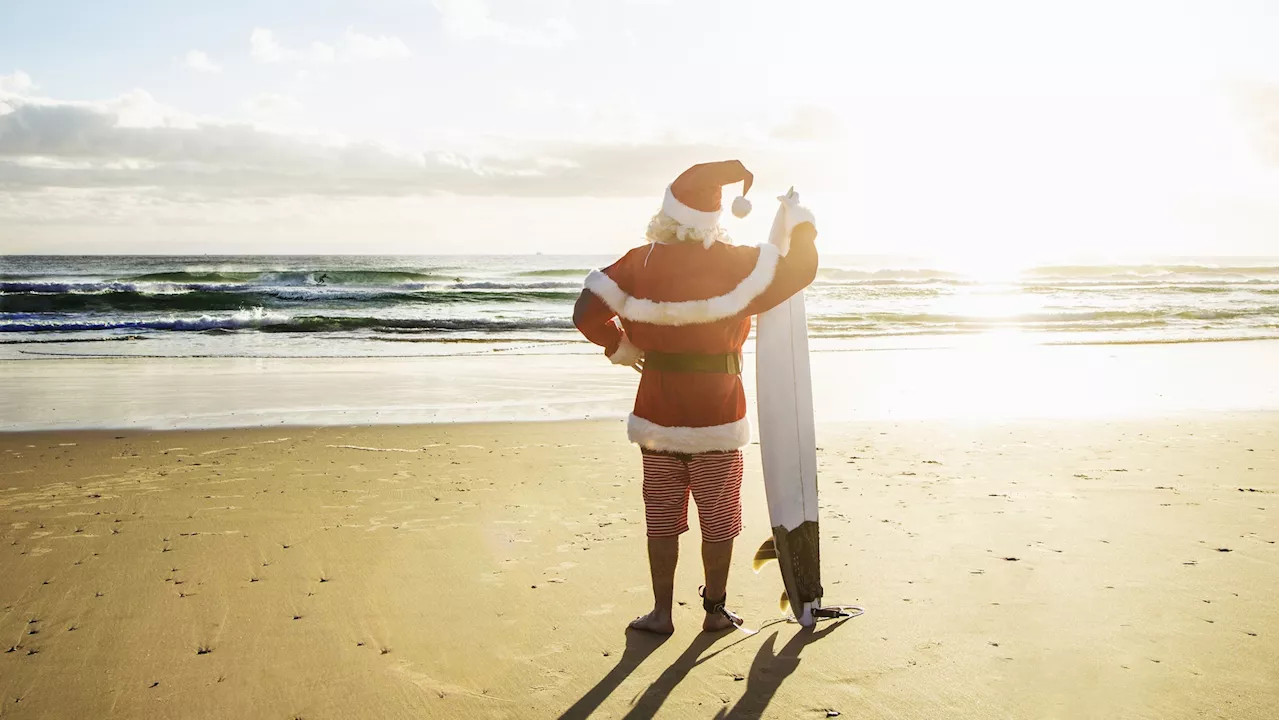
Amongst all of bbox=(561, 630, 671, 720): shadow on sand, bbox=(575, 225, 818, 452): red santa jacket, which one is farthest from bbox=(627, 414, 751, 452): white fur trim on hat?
bbox=(561, 630, 671, 720): shadow on sand

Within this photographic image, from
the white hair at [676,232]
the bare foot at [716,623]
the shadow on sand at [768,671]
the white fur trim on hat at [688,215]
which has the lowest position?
the shadow on sand at [768,671]

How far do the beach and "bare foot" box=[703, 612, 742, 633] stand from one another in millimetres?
62

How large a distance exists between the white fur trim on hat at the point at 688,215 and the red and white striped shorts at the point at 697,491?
82 centimetres

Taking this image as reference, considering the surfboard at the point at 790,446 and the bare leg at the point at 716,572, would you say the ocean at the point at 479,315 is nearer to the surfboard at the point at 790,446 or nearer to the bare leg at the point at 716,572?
the surfboard at the point at 790,446

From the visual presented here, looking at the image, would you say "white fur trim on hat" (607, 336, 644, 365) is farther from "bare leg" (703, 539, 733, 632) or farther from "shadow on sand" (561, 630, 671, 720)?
"shadow on sand" (561, 630, 671, 720)

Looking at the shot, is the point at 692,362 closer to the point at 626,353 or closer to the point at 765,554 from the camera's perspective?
the point at 626,353

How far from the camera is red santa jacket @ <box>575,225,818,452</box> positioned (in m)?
3.32

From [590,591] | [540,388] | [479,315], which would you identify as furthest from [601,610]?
[479,315]

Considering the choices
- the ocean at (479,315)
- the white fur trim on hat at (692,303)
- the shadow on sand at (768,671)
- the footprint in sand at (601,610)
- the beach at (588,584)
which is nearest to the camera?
the shadow on sand at (768,671)

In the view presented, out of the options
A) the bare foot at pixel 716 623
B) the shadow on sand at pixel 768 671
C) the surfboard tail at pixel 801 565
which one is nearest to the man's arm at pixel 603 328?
the surfboard tail at pixel 801 565

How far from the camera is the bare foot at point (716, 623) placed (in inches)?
138

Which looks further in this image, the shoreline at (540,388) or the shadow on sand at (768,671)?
the shoreline at (540,388)

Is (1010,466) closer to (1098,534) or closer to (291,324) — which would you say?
(1098,534)

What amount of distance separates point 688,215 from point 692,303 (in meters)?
0.31
